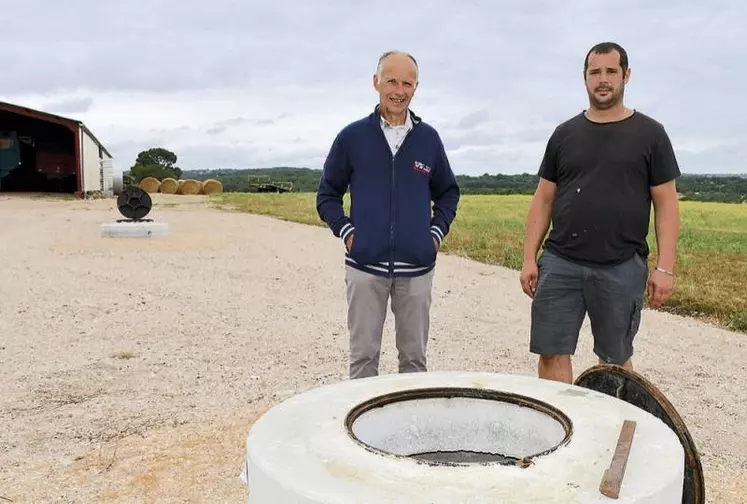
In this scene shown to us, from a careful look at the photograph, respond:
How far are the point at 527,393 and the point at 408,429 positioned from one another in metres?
A: 0.45

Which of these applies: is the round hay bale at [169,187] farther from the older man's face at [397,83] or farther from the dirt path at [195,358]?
the older man's face at [397,83]

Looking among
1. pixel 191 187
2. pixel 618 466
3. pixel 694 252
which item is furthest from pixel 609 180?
pixel 191 187

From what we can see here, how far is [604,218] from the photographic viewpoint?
10.8 feet

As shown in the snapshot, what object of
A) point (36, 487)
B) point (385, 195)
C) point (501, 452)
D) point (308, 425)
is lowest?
point (36, 487)

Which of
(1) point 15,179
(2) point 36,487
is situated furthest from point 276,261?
(1) point 15,179

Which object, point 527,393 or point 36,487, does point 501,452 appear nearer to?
point 527,393

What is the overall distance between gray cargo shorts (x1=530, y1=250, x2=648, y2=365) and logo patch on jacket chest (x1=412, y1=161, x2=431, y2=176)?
676 mm

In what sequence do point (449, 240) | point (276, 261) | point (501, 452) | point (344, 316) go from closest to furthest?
point (501, 452) → point (344, 316) → point (276, 261) → point (449, 240)

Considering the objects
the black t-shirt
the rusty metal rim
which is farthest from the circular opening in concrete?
the black t-shirt

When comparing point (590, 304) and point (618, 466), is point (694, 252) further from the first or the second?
point (618, 466)

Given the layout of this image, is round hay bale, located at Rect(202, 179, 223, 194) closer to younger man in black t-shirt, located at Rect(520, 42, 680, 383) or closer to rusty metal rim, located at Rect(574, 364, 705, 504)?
younger man in black t-shirt, located at Rect(520, 42, 680, 383)

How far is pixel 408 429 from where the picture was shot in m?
2.71

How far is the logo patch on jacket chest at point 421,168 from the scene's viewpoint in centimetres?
340

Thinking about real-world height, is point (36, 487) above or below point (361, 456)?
below
